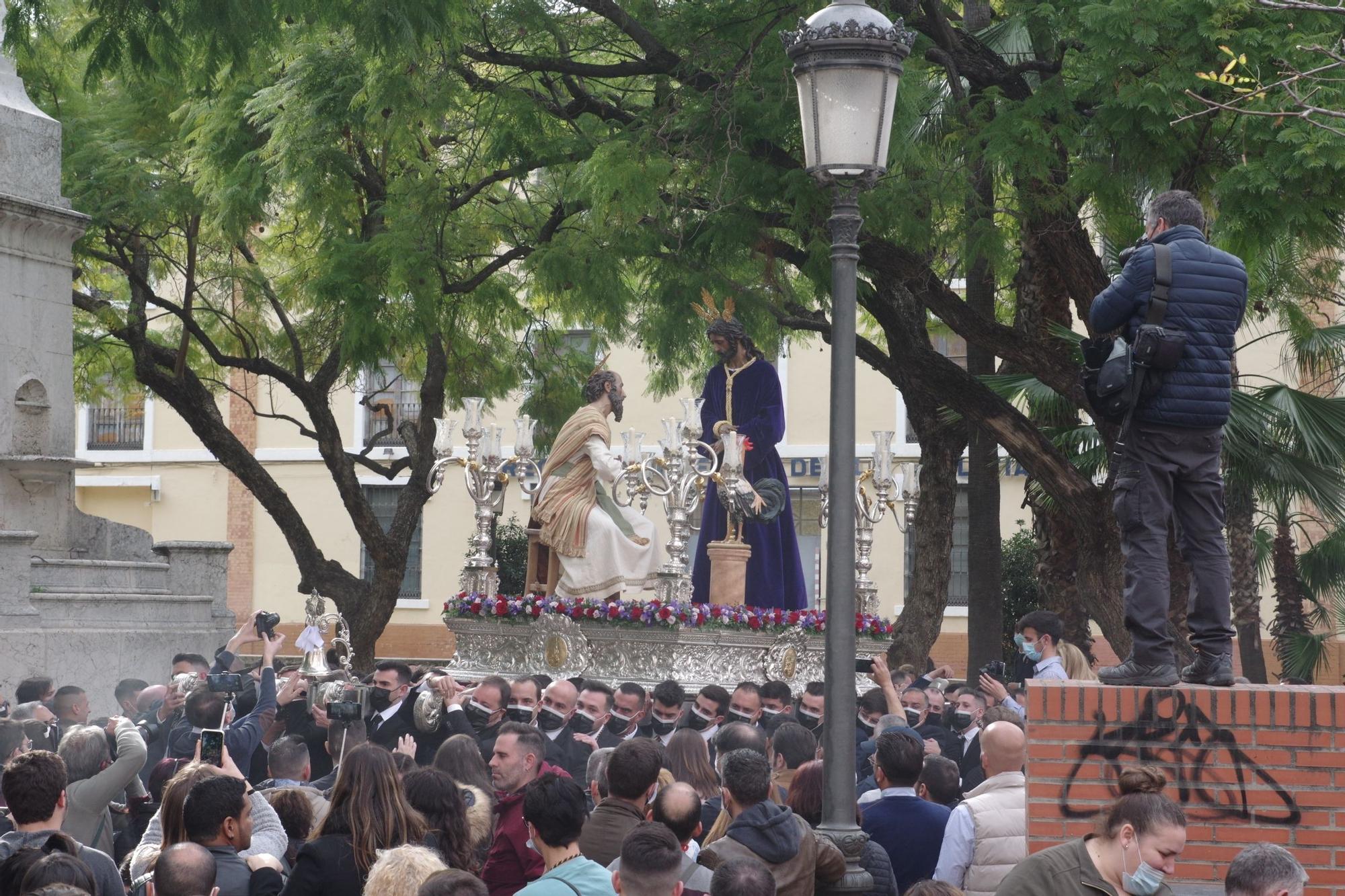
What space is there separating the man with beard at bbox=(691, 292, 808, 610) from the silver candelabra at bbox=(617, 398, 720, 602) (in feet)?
1.75

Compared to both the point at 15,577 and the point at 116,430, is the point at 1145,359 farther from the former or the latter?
the point at 116,430

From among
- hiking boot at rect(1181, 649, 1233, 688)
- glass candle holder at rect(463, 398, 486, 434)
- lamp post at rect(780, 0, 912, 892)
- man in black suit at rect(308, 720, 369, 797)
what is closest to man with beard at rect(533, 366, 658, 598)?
glass candle holder at rect(463, 398, 486, 434)

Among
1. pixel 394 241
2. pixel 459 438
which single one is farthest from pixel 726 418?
pixel 459 438

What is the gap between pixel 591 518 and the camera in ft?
51.8

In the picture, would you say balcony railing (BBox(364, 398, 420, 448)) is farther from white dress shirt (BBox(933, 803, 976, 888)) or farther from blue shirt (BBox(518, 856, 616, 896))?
blue shirt (BBox(518, 856, 616, 896))

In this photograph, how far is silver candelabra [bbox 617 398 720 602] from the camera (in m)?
15.3

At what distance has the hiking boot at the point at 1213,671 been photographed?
6.70m

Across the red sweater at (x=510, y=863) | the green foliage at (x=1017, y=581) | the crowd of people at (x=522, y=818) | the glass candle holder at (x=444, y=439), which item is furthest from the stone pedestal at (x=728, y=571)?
the green foliage at (x=1017, y=581)

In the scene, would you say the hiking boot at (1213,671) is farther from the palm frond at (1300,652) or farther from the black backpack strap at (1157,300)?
the palm frond at (1300,652)

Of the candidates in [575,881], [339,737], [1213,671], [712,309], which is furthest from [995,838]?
[712,309]

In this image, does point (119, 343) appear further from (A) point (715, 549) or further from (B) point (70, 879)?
(B) point (70, 879)

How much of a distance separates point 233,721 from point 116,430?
100ft

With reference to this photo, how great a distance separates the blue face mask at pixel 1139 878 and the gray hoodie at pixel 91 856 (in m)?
3.42

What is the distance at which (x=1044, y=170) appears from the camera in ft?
42.6
